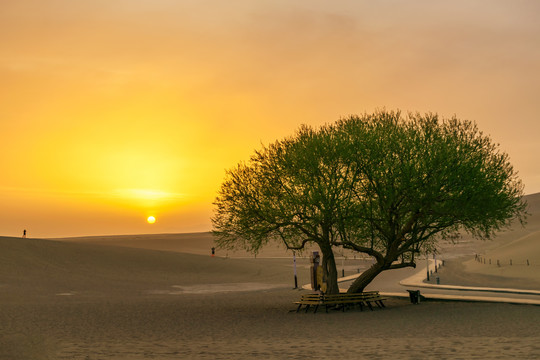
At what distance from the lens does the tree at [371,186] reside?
88.7 ft

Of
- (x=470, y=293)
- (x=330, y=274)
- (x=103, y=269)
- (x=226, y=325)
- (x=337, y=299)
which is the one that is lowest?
(x=226, y=325)

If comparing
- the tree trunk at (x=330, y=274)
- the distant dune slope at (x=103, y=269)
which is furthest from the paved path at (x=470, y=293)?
the distant dune slope at (x=103, y=269)

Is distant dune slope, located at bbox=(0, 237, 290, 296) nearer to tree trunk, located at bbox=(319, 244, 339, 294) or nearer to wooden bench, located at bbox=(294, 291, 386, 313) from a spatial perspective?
tree trunk, located at bbox=(319, 244, 339, 294)

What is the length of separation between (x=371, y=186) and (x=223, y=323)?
9.22 meters

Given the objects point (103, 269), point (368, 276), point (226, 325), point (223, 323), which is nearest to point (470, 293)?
point (368, 276)

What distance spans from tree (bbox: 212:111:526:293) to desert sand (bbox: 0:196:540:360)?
4.00 metres

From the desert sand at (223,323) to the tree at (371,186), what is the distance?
13.1 feet

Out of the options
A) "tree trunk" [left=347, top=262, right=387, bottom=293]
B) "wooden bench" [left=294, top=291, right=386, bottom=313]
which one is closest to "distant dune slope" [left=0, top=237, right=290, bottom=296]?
"wooden bench" [left=294, top=291, right=386, bottom=313]

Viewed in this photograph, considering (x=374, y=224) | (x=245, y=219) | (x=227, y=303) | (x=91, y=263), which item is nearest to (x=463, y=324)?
(x=374, y=224)

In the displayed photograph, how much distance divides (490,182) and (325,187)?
7427 millimetres

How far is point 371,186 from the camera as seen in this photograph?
28141 millimetres

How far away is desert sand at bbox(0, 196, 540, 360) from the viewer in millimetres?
17281

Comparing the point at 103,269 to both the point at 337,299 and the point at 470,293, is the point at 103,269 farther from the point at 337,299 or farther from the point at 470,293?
the point at 470,293

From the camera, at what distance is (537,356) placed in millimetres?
14773
